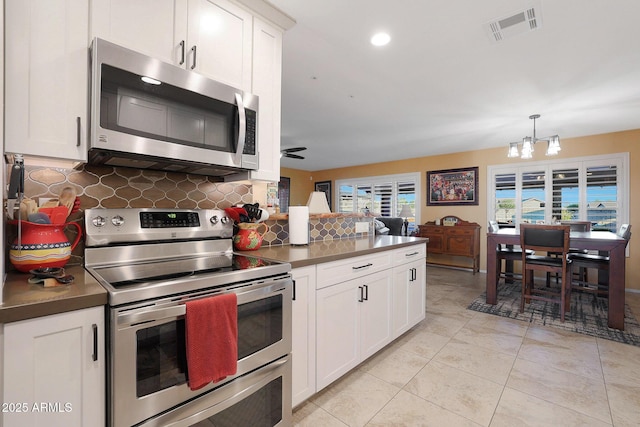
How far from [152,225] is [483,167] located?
19.3ft

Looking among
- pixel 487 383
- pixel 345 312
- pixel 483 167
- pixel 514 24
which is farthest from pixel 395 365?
pixel 483 167

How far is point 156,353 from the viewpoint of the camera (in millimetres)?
1008

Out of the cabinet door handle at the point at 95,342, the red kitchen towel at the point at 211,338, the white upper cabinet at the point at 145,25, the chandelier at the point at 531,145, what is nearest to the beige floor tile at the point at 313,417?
the red kitchen towel at the point at 211,338

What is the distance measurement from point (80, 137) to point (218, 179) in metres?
0.79

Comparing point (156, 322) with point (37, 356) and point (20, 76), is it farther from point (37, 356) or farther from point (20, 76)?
point (20, 76)

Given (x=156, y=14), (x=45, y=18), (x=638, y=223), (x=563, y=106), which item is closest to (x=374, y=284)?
(x=156, y=14)

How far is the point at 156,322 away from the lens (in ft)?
3.25

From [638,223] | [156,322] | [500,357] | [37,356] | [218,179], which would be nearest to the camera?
[37,356]

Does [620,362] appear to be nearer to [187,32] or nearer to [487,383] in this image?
[487,383]

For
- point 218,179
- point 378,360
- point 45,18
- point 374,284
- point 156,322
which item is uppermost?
point 45,18

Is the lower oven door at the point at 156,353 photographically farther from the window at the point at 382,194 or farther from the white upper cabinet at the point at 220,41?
the window at the point at 382,194

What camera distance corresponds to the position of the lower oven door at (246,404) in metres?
1.08

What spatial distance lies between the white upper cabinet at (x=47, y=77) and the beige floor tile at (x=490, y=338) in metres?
3.04

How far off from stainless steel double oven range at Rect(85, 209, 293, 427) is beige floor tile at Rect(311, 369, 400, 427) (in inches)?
13.8
